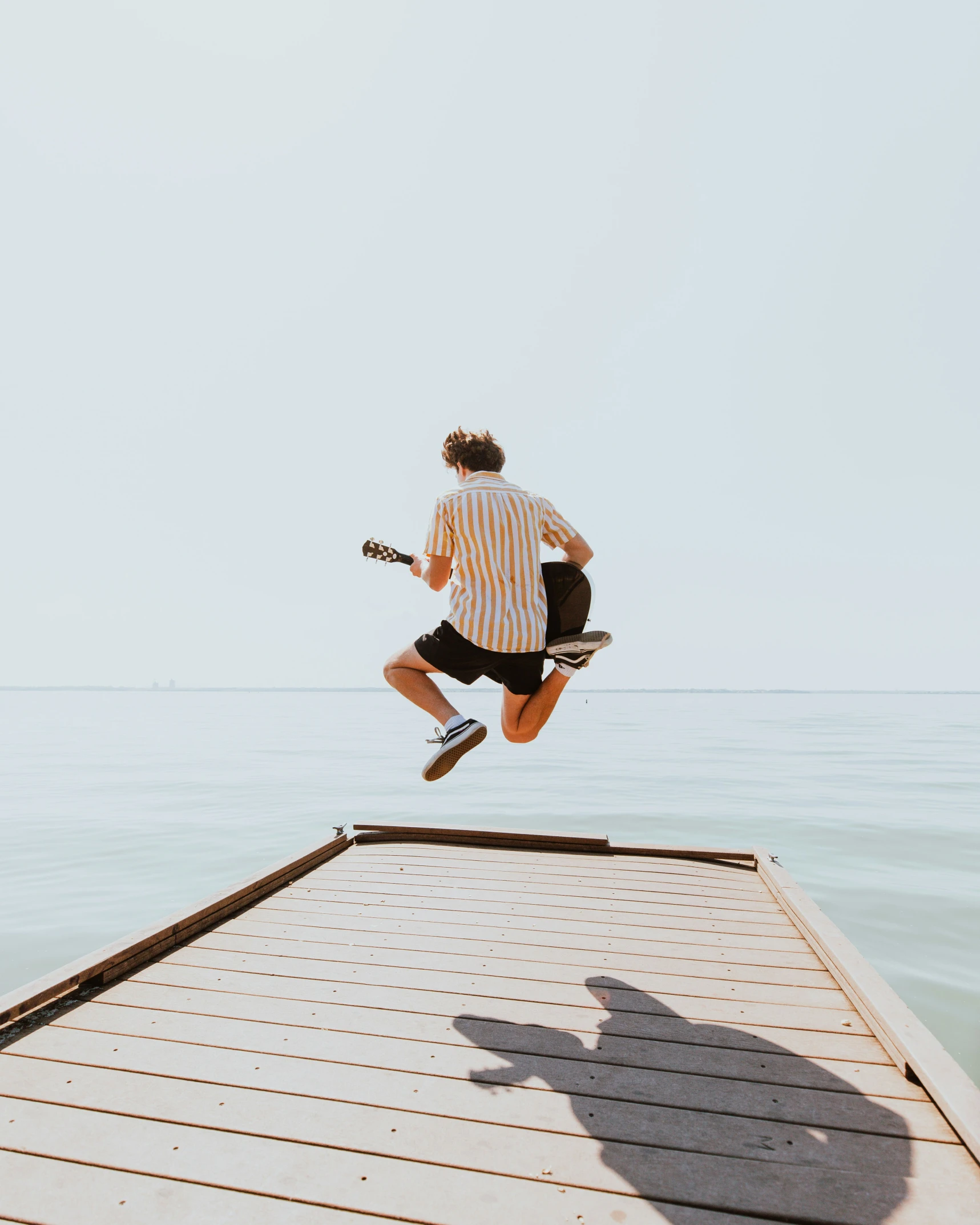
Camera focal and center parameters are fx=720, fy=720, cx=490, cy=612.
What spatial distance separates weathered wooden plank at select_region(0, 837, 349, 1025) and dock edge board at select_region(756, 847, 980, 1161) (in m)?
3.51

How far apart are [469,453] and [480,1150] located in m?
2.98

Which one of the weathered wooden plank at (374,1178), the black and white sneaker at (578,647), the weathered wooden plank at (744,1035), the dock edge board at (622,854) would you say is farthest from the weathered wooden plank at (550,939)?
the weathered wooden plank at (374,1178)

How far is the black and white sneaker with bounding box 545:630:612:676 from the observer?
12.1 feet

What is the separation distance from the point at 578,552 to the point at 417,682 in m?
1.12

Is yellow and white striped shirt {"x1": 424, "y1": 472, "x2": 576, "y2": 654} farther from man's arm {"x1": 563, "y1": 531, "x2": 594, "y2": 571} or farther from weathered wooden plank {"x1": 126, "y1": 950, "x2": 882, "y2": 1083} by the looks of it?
weathered wooden plank {"x1": 126, "y1": 950, "x2": 882, "y2": 1083}

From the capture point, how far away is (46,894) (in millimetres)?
8867

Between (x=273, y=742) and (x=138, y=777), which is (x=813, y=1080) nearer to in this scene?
(x=138, y=777)

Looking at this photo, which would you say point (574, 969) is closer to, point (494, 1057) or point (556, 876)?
point (494, 1057)

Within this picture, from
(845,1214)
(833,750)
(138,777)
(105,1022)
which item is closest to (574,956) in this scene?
(845,1214)

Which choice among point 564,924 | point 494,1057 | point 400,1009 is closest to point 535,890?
point 564,924

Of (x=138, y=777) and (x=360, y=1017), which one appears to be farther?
(x=138, y=777)

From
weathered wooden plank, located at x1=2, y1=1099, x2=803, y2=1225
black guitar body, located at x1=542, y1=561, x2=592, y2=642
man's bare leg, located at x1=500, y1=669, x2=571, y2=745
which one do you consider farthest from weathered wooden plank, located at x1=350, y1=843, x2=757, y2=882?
weathered wooden plank, located at x1=2, y1=1099, x2=803, y2=1225

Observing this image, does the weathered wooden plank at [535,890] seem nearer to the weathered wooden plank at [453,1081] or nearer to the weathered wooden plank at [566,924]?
the weathered wooden plank at [566,924]

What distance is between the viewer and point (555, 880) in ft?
17.8
